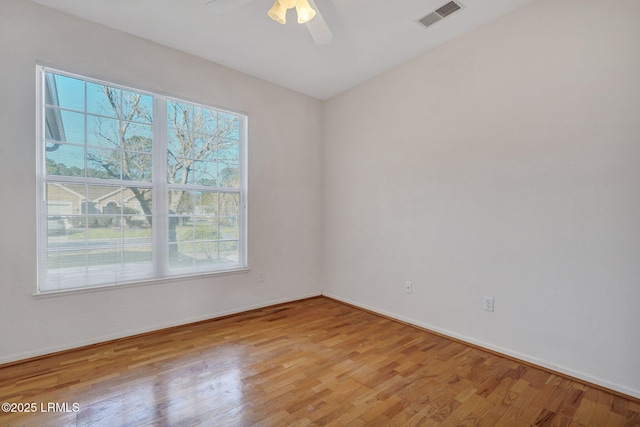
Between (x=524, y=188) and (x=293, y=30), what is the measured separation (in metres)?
2.46

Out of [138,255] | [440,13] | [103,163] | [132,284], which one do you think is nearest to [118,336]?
[132,284]

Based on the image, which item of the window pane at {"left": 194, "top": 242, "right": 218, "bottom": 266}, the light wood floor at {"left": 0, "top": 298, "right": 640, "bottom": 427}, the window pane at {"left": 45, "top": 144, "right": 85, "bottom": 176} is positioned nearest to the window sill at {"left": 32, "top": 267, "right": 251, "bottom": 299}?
the window pane at {"left": 194, "top": 242, "right": 218, "bottom": 266}

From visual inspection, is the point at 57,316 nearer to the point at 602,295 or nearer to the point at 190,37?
the point at 190,37

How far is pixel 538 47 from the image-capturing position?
7.47ft

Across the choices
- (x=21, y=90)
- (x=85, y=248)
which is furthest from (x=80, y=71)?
(x=85, y=248)

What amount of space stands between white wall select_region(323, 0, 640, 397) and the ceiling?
267 millimetres

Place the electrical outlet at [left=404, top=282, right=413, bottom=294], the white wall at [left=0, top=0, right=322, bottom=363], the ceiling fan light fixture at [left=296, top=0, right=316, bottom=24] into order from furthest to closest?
the electrical outlet at [left=404, top=282, right=413, bottom=294], the white wall at [left=0, top=0, right=322, bottom=363], the ceiling fan light fixture at [left=296, top=0, right=316, bottom=24]

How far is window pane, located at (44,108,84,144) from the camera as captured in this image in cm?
241

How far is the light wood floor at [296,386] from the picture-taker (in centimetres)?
168

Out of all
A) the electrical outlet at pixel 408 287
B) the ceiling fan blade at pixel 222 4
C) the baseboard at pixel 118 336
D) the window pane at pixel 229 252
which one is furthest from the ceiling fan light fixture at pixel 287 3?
the baseboard at pixel 118 336

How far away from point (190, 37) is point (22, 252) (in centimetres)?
235

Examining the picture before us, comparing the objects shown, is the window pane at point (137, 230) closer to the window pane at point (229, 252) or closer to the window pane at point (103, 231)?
the window pane at point (103, 231)

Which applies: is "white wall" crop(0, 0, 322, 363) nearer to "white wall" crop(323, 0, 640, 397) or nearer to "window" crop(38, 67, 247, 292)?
"window" crop(38, 67, 247, 292)

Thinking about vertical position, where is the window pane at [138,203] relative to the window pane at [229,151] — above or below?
below
